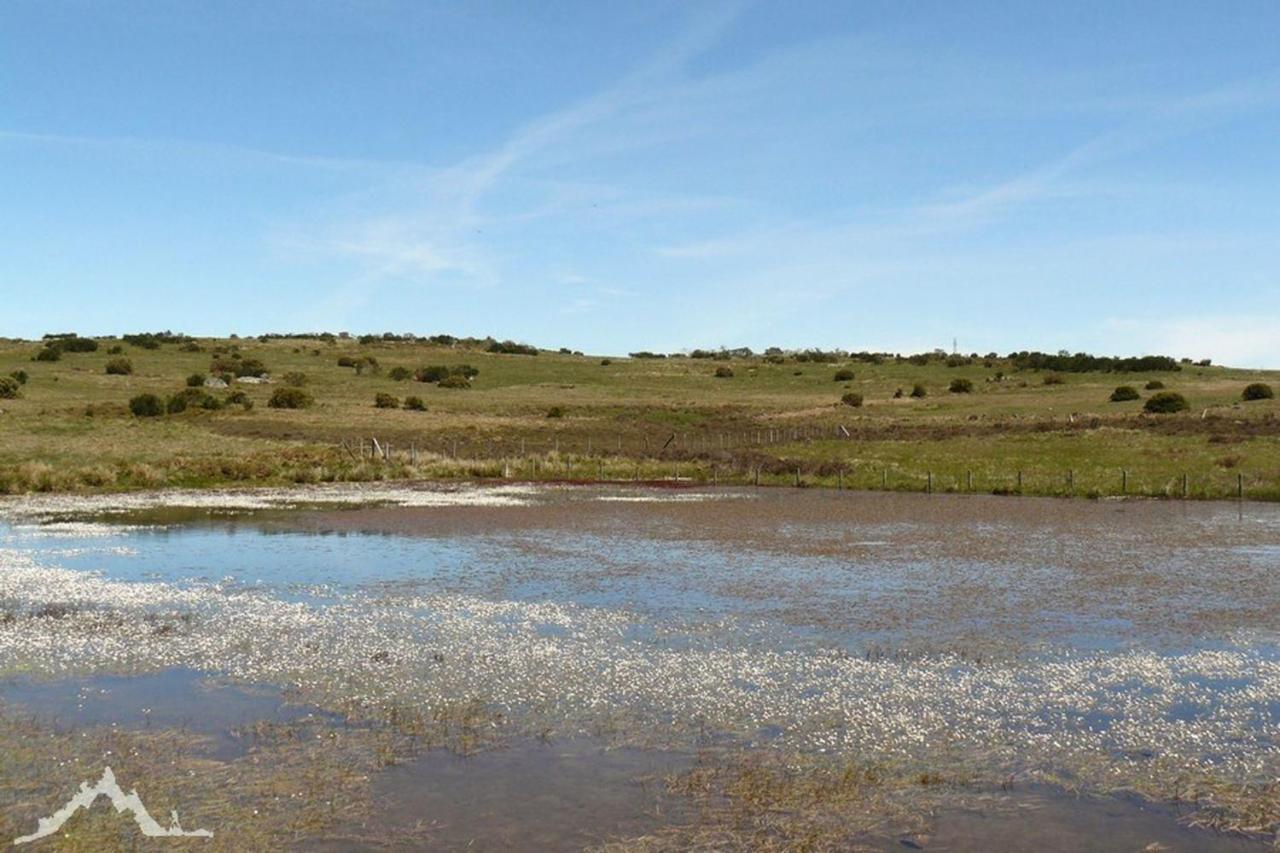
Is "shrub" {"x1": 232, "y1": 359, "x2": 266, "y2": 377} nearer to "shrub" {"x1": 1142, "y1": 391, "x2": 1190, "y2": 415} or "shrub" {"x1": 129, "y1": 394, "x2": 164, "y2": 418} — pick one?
"shrub" {"x1": 129, "y1": 394, "x2": 164, "y2": 418}

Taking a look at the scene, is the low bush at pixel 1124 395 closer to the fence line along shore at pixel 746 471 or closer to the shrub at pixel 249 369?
the fence line along shore at pixel 746 471

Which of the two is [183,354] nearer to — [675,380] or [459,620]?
[675,380]

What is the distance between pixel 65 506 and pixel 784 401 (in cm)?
6388

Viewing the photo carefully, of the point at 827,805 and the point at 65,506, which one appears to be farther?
the point at 65,506

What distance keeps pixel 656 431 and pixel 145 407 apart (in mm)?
32217

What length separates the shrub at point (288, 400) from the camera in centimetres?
7906

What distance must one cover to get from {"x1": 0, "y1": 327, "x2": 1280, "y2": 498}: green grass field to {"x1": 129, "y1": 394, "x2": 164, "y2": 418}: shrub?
1187 mm

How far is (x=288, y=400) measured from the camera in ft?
260

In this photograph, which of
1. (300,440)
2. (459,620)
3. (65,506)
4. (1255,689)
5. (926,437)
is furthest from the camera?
(926,437)

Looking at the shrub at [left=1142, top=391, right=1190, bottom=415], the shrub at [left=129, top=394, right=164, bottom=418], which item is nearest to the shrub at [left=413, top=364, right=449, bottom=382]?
the shrub at [left=129, top=394, right=164, bottom=418]

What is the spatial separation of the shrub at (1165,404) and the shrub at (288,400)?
2176 inches

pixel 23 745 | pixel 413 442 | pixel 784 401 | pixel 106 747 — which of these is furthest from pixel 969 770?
pixel 784 401

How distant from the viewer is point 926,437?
→ 66.1m

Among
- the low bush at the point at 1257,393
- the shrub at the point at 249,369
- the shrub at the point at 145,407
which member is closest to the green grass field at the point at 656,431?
the shrub at the point at 145,407
